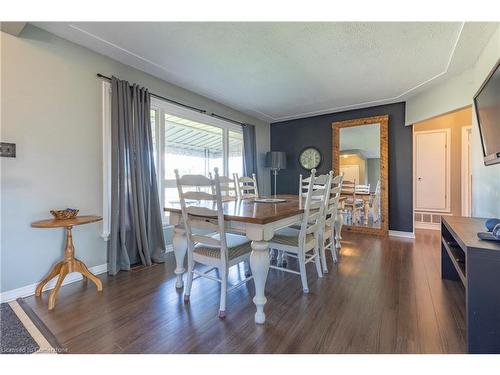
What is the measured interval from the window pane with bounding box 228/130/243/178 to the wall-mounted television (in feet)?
11.1

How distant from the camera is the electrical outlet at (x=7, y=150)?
1.93 m

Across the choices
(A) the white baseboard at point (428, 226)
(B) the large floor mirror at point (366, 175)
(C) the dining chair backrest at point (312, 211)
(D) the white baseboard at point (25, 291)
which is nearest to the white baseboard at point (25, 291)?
(D) the white baseboard at point (25, 291)

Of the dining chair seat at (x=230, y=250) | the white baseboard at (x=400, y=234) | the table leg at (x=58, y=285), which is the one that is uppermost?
the dining chair seat at (x=230, y=250)

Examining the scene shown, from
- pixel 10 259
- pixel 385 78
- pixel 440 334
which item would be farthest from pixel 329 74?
pixel 10 259

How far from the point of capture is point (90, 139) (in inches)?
98.1

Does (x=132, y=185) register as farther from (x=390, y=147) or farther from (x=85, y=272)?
(x=390, y=147)

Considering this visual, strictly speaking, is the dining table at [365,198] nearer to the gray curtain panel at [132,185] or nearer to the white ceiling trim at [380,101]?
the white ceiling trim at [380,101]

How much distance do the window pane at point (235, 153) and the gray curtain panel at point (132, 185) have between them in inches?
72.6

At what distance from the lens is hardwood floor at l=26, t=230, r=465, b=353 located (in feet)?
4.66

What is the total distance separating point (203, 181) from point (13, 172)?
1.61 m

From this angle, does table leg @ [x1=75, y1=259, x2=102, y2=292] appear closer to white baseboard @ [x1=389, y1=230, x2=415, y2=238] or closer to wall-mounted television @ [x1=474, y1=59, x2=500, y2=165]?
wall-mounted television @ [x1=474, y1=59, x2=500, y2=165]

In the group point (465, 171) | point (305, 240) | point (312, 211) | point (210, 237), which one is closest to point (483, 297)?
point (305, 240)
